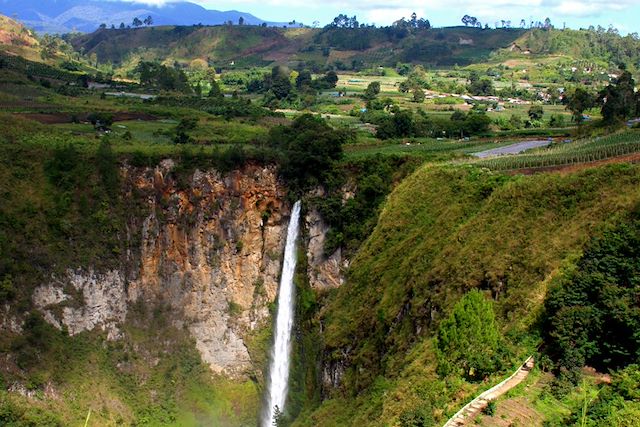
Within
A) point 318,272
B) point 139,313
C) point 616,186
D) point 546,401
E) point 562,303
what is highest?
point 616,186

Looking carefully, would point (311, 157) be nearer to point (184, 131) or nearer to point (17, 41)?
point (184, 131)

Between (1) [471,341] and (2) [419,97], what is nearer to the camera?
(1) [471,341]

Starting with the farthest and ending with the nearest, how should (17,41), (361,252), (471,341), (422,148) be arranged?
(17,41), (422,148), (361,252), (471,341)

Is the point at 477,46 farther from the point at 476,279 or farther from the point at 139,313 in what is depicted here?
the point at 476,279

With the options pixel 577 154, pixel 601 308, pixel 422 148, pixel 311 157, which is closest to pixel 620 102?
pixel 422 148

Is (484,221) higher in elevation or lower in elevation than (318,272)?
higher

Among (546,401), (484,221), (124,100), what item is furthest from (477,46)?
(546,401)

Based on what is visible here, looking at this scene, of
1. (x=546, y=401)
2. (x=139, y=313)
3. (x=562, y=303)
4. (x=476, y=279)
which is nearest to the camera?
(x=546, y=401)

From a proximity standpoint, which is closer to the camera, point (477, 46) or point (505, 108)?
point (505, 108)
